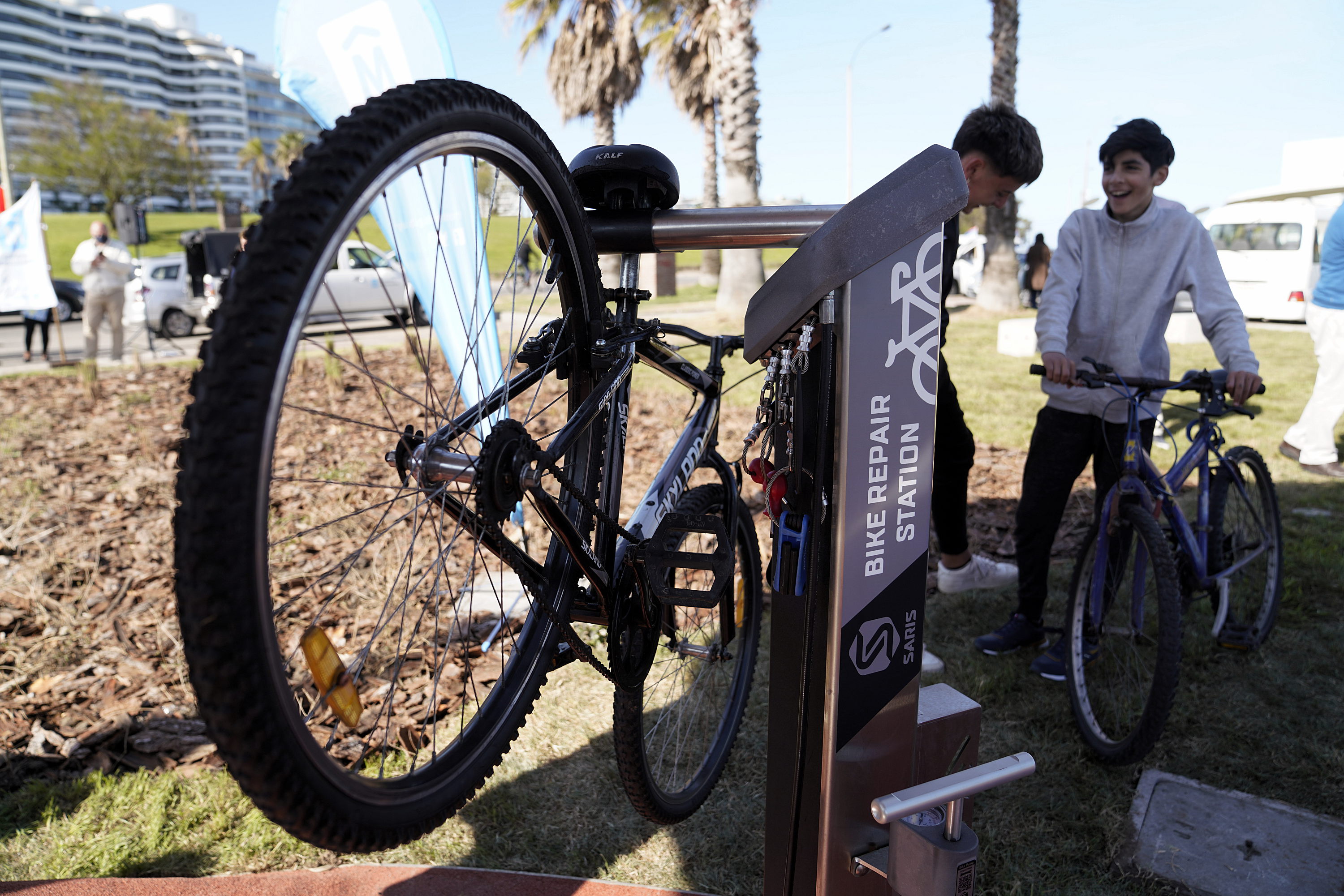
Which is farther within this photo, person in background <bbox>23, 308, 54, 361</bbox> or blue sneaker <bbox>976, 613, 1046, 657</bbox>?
person in background <bbox>23, 308, 54, 361</bbox>

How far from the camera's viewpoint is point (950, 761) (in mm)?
1807

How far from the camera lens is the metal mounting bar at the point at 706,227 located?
69.4 inches

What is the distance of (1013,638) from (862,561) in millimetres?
2392

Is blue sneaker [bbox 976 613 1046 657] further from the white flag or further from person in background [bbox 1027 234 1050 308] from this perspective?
the white flag

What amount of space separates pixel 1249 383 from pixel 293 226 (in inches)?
121

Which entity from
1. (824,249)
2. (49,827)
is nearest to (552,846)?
(49,827)

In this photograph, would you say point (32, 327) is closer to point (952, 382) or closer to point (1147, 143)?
point (952, 382)

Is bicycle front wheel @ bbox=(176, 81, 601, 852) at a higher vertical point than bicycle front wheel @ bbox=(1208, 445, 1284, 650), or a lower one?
higher

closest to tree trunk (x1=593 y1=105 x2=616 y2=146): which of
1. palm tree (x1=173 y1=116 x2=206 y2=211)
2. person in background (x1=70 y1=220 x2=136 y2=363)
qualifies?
person in background (x1=70 y1=220 x2=136 y2=363)

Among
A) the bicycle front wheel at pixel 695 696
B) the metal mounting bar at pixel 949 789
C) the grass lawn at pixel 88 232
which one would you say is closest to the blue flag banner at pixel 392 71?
the bicycle front wheel at pixel 695 696

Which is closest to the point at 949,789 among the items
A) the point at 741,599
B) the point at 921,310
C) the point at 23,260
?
the point at 921,310

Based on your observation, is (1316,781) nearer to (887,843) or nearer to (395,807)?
(887,843)

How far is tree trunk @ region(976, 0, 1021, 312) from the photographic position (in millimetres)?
14805

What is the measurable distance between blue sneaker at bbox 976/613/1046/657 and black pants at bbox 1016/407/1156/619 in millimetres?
52
